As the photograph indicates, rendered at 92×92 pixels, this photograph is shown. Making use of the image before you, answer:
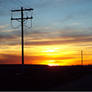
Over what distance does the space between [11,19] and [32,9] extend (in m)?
3.54

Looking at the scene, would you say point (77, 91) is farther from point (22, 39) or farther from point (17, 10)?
point (17, 10)

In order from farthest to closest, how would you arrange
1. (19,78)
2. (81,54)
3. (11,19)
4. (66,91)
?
(81,54), (11,19), (19,78), (66,91)

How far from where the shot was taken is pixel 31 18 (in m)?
34.4

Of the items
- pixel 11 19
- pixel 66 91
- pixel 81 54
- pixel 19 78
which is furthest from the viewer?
pixel 81 54

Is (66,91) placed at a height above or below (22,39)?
below

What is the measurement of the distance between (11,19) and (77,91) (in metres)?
18.5

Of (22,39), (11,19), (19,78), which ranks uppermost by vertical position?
(11,19)

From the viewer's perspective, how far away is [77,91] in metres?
19.6

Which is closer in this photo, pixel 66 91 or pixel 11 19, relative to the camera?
pixel 66 91

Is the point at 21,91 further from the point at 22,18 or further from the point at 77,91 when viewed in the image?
the point at 22,18

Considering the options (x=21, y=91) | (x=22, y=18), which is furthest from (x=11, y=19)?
(x=21, y=91)

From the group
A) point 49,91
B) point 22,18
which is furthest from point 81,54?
point 49,91

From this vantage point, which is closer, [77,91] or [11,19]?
[77,91]

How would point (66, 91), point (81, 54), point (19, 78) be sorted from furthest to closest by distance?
point (81, 54), point (19, 78), point (66, 91)
